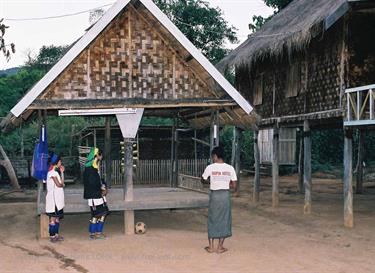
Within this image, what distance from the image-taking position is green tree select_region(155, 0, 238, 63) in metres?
29.4

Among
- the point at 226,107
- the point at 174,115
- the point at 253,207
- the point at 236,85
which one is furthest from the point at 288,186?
the point at 226,107

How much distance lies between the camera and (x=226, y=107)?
11.2 meters

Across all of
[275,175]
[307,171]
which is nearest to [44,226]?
[307,171]

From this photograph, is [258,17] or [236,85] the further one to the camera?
[258,17]

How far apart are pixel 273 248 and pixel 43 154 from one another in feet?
15.2

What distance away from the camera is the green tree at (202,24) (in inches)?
1156

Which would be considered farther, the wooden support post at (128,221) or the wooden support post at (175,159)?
the wooden support post at (175,159)

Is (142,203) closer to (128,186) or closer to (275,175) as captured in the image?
(128,186)

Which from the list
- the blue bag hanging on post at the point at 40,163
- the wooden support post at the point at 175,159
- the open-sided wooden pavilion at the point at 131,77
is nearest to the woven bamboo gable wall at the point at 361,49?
the open-sided wooden pavilion at the point at 131,77

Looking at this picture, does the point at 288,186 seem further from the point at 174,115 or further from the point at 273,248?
the point at 273,248

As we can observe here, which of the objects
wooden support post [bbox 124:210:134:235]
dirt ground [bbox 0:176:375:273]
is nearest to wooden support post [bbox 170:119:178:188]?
dirt ground [bbox 0:176:375:273]

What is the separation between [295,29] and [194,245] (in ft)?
21.3

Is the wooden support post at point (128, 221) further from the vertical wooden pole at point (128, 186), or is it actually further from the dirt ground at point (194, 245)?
the dirt ground at point (194, 245)

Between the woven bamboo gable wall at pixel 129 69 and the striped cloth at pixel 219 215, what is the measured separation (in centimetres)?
289
